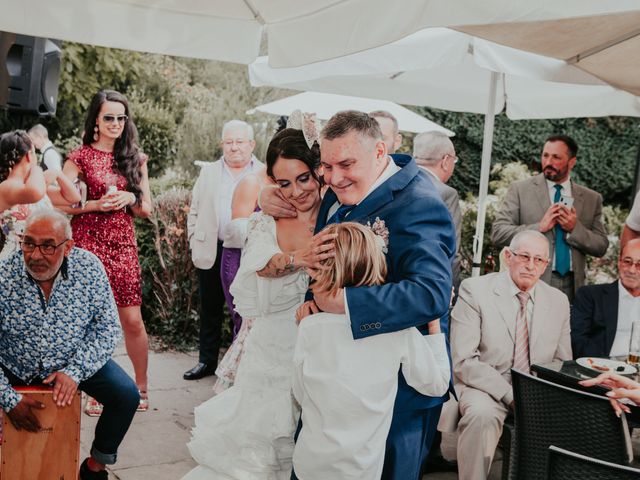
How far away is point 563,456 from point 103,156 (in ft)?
12.0

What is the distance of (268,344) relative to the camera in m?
3.16

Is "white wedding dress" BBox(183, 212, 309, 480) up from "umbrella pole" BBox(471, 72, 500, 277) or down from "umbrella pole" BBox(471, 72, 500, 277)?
down

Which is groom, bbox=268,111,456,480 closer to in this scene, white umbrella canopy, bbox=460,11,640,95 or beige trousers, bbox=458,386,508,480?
white umbrella canopy, bbox=460,11,640,95

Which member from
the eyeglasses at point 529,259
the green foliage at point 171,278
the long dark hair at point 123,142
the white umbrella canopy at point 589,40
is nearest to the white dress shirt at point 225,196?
the long dark hair at point 123,142

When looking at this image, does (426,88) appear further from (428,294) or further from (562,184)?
(428,294)

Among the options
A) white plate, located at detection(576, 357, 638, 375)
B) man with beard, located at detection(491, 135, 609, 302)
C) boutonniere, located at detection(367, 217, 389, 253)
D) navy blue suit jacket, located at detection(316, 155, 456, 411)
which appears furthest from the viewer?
man with beard, located at detection(491, 135, 609, 302)

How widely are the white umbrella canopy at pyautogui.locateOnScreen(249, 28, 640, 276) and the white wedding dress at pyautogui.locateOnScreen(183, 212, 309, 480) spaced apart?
218 centimetres

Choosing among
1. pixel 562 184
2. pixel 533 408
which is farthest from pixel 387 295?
pixel 562 184

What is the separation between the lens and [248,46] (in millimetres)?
3635

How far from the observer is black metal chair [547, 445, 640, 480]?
6.75 feet

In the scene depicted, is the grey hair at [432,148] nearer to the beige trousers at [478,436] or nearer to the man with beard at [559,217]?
the man with beard at [559,217]

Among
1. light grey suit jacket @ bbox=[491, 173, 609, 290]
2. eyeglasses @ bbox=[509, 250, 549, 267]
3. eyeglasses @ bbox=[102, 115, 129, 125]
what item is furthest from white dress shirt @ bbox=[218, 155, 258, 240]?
eyeglasses @ bbox=[509, 250, 549, 267]

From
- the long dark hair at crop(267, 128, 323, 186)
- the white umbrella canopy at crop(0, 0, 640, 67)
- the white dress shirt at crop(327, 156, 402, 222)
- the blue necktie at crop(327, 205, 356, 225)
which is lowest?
the blue necktie at crop(327, 205, 356, 225)

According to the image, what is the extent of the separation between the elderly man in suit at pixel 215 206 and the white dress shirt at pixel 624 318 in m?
2.74
